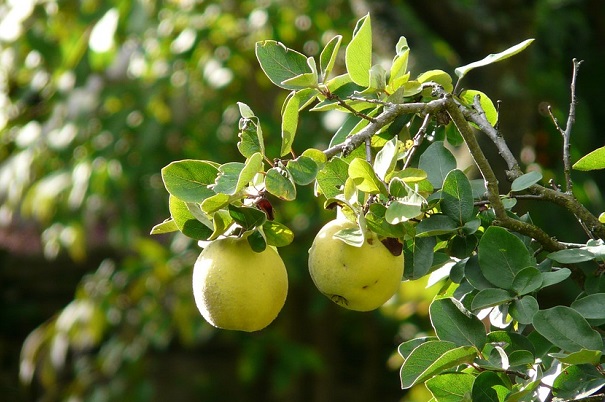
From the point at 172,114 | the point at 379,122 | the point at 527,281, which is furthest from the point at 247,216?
the point at 172,114

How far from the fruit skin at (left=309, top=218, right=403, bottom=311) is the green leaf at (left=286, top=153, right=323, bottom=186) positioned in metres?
0.06

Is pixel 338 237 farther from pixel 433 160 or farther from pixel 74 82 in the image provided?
pixel 74 82

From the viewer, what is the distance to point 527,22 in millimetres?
2080

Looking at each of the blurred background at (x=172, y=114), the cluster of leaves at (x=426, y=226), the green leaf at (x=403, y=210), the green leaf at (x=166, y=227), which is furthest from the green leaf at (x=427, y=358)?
the blurred background at (x=172, y=114)

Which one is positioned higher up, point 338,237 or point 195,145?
point 338,237

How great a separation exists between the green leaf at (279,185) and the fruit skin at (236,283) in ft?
0.21

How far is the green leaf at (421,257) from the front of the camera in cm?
70

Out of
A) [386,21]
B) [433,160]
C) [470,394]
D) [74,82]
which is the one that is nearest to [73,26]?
[74,82]

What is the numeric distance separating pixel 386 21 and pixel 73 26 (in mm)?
1054

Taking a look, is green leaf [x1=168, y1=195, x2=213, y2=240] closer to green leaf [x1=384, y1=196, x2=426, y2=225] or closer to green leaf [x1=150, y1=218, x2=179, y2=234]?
green leaf [x1=150, y1=218, x2=179, y2=234]

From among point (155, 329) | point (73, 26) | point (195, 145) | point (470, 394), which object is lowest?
point (155, 329)

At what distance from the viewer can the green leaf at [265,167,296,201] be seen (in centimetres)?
61

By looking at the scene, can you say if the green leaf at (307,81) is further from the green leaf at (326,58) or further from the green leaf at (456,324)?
the green leaf at (456,324)

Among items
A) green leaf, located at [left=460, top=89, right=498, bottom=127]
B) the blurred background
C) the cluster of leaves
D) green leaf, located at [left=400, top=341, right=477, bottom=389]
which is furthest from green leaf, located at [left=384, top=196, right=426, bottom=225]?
the blurred background
